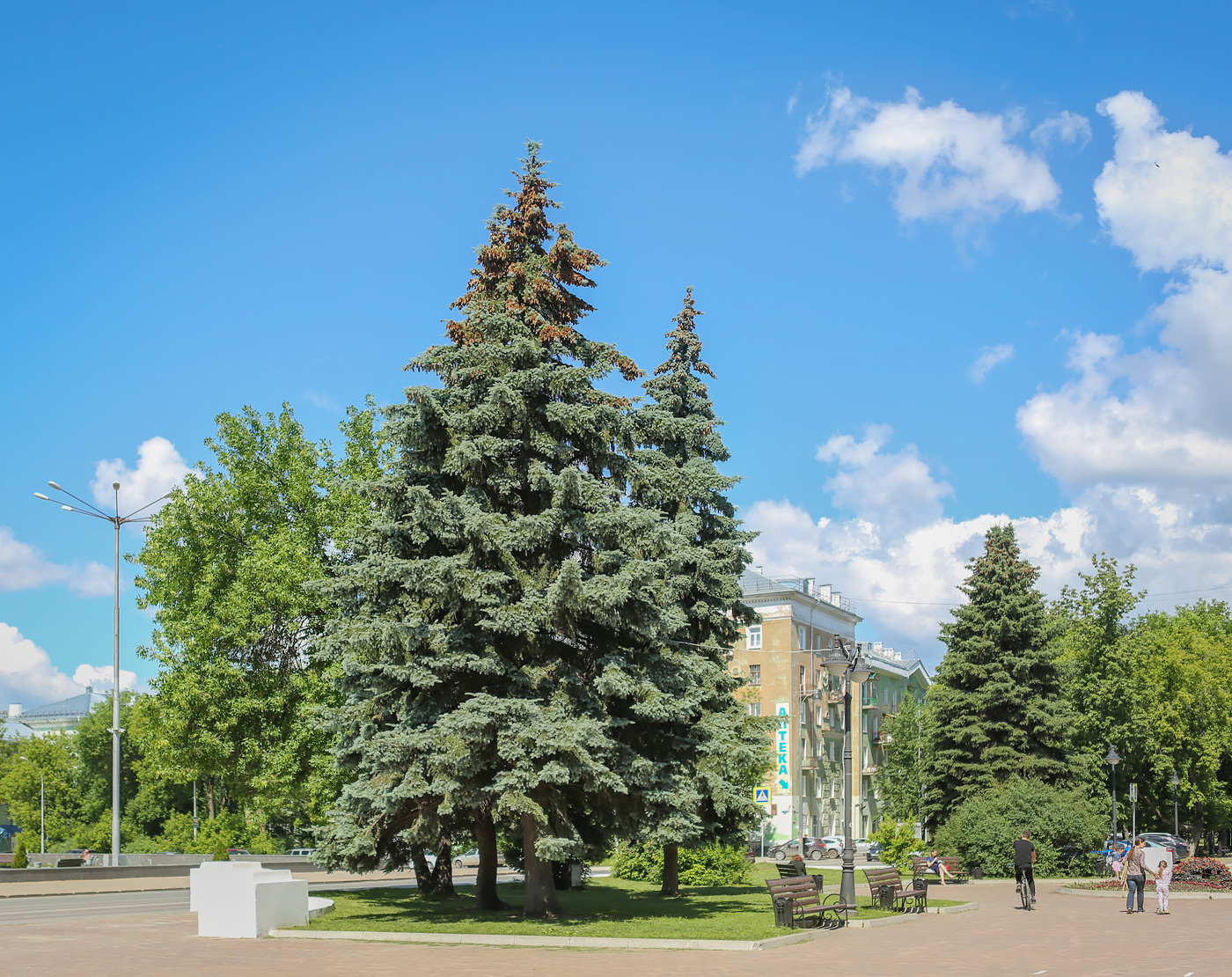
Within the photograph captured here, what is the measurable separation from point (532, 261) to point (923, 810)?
30642 mm

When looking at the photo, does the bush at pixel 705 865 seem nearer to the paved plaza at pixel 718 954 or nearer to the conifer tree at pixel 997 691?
the paved plaza at pixel 718 954

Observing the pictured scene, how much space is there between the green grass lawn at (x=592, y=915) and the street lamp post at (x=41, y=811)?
57673mm

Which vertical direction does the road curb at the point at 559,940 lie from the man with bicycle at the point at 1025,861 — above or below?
above

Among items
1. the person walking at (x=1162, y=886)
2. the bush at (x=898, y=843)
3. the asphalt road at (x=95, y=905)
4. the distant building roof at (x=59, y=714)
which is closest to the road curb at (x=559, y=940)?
the asphalt road at (x=95, y=905)

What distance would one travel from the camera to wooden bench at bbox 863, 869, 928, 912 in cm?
2248

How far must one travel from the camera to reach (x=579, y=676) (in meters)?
20.6

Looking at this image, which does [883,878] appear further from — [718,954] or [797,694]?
[797,694]

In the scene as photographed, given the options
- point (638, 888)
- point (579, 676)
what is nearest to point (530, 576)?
point (579, 676)

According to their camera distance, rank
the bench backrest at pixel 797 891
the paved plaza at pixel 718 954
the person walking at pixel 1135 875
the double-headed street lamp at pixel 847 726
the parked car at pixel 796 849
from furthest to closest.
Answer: the parked car at pixel 796 849 < the person walking at pixel 1135 875 < the double-headed street lamp at pixel 847 726 < the bench backrest at pixel 797 891 < the paved plaza at pixel 718 954

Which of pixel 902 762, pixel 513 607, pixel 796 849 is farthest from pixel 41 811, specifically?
pixel 513 607

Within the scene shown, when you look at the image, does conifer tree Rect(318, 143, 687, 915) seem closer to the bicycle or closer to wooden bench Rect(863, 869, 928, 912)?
wooden bench Rect(863, 869, 928, 912)

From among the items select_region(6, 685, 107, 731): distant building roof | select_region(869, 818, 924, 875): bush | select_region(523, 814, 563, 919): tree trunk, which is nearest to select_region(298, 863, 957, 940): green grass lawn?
select_region(523, 814, 563, 919): tree trunk

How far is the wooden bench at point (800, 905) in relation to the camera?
61.0 feet

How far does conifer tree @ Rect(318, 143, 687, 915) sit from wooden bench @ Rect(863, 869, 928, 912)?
5.72 m
